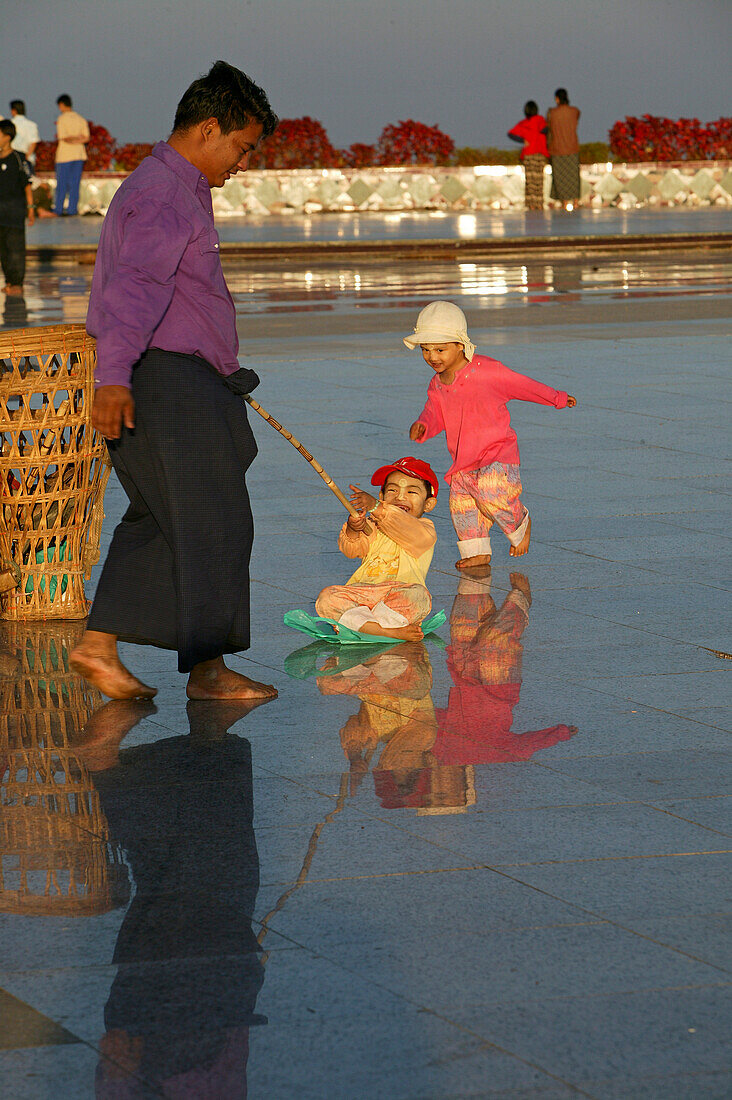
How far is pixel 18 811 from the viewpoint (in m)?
3.96

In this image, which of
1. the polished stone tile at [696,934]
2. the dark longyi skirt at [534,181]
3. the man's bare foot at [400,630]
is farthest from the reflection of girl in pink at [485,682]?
the dark longyi skirt at [534,181]

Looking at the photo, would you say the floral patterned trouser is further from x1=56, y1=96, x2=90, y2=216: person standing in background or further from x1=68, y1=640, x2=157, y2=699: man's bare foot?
x1=56, y1=96, x2=90, y2=216: person standing in background

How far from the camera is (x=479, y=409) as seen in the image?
21.9 feet

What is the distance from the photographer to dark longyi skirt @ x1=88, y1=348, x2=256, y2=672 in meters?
4.62

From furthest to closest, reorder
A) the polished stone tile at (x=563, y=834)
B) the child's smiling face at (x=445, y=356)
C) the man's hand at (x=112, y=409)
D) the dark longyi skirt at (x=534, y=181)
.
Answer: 1. the dark longyi skirt at (x=534, y=181)
2. the child's smiling face at (x=445, y=356)
3. the man's hand at (x=112, y=409)
4. the polished stone tile at (x=563, y=834)

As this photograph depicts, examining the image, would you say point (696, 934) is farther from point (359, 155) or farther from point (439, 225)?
point (359, 155)

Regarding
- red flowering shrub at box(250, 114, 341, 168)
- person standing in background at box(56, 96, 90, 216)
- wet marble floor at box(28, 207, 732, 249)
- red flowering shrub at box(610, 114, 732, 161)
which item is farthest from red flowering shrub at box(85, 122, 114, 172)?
red flowering shrub at box(610, 114, 732, 161)

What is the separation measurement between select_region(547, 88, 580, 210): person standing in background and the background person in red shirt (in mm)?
205

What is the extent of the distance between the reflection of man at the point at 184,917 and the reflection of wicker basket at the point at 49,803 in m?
0.06

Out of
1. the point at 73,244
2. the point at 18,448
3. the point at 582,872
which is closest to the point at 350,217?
the point at 73,244

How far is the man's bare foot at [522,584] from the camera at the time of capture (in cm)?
608

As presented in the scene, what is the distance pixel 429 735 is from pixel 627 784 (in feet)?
2.08

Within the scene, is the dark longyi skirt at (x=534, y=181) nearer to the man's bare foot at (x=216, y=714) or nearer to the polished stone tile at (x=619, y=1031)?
the man's bare foot at (x=216, y=714)

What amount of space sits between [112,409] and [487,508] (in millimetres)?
2517
